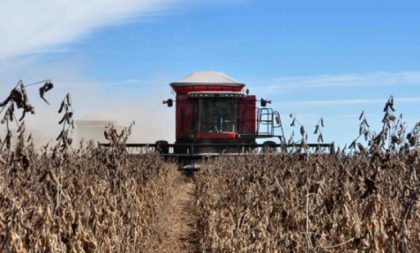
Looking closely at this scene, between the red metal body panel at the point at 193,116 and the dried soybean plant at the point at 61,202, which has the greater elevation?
the red metal body panel at the point at 193,116

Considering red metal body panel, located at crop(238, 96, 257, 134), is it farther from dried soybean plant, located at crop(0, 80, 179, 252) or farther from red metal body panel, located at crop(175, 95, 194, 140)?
→ dried soybean plant, located at crop(0, 80, 179, 252)

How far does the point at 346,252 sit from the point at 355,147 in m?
0.76

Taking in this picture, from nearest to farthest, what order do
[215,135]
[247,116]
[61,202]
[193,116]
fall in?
1. [61,202]
2. [215,135]
3. [193,116]
4. [247,116]

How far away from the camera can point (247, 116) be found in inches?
864

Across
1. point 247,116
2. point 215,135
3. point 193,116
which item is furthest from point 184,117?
point 247,116

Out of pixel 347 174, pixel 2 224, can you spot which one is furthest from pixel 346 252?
pixel 2 224

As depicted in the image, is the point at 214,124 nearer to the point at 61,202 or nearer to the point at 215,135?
the point at 215,135

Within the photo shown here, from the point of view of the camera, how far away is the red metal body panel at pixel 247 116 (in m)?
21.8

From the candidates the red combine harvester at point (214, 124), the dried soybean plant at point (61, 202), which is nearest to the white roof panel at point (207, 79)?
the red combine harvester at point (214, 124)

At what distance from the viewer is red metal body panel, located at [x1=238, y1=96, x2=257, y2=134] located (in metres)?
21.8

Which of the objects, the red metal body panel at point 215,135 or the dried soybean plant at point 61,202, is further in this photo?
the red metal body panel at point 215,135

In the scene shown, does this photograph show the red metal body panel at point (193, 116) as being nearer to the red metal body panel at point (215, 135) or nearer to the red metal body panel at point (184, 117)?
the red metal body panel at point (184, 117)

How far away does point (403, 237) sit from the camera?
2.97 m

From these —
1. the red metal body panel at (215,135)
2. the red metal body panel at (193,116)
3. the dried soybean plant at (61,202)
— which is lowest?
the dried soybean plant at (61,202)
